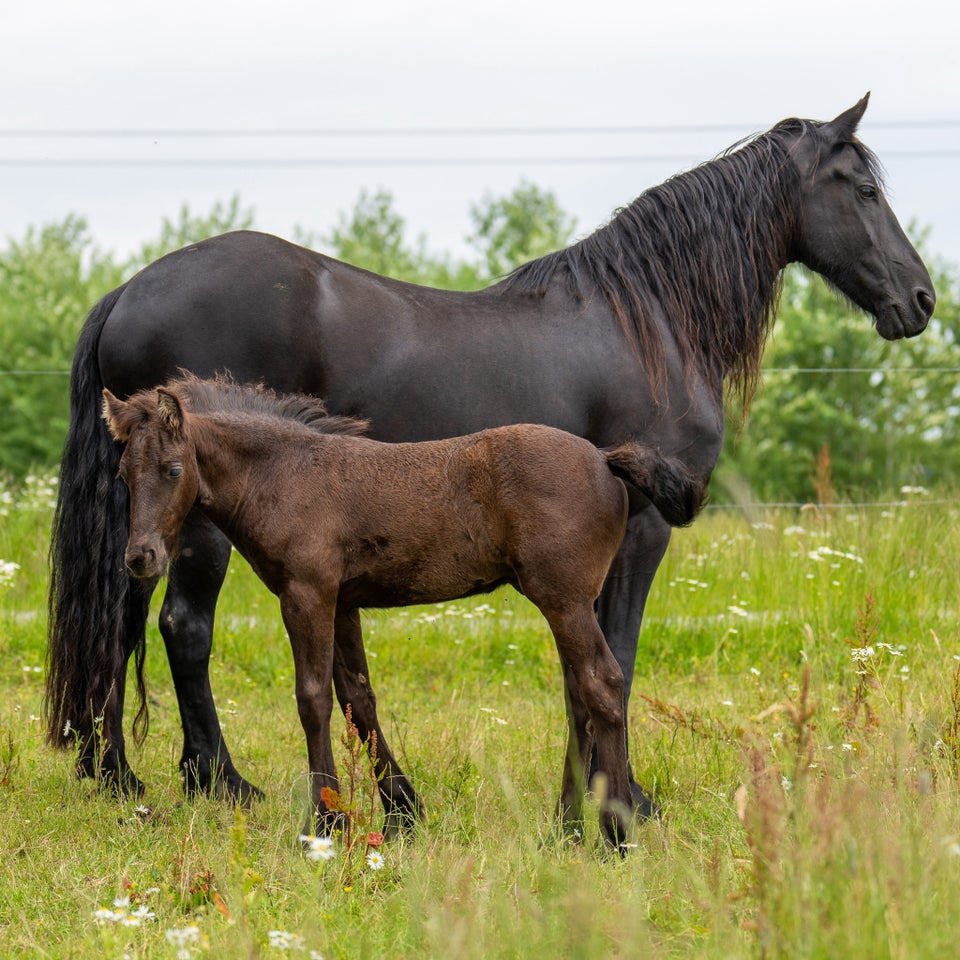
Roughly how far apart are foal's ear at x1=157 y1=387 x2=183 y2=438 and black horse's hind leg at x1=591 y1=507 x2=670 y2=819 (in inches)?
69.8

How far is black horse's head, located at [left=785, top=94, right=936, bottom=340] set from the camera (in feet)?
16.1

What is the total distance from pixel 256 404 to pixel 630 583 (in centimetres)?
164

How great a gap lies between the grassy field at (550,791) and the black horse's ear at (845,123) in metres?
2.09

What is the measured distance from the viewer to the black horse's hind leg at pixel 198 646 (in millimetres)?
4316

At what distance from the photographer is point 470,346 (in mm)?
4422

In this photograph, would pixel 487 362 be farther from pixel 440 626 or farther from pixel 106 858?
pixel 440 626

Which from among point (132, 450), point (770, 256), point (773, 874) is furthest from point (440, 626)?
point (773, 874)

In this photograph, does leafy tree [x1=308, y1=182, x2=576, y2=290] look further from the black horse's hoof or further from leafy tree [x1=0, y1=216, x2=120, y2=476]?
the black horse's hoof

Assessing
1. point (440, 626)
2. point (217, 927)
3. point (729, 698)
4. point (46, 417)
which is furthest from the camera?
point (46, 417)

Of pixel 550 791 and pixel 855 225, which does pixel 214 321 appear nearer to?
pixel 550 791

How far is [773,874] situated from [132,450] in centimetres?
223

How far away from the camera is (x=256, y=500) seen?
3.70 m

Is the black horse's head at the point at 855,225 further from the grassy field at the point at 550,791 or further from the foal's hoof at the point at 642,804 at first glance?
the foal's hoof at the point at 642,804

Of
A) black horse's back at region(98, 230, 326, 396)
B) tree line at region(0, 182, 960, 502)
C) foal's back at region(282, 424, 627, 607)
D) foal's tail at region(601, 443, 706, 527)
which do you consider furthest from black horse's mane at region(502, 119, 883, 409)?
tree line at region(0, 182, 960, 502)
